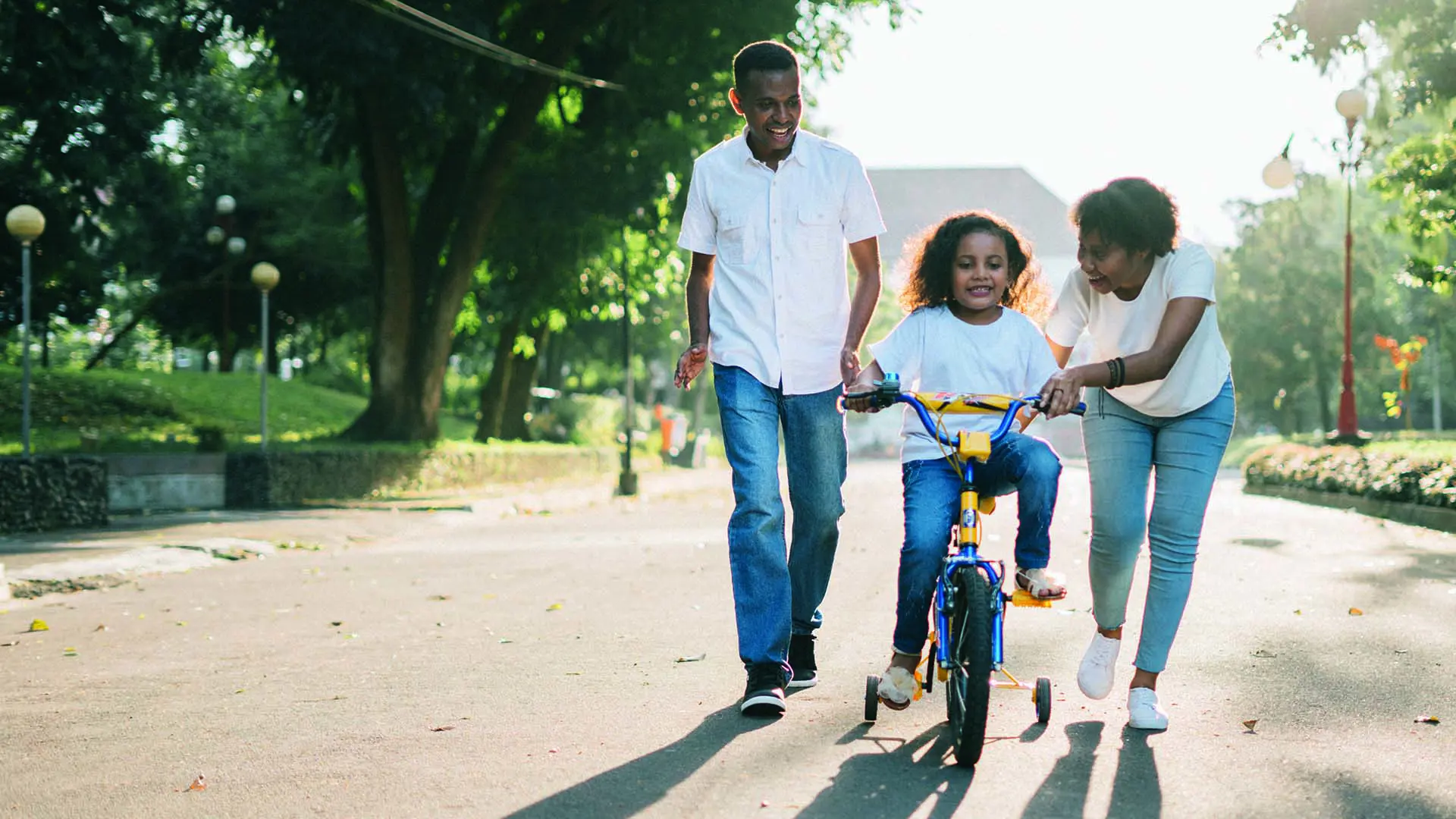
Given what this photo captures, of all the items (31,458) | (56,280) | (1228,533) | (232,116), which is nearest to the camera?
(31,458)

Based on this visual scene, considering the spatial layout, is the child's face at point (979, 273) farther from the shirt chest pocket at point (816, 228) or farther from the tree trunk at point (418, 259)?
the tree trunk at point (418, 259)

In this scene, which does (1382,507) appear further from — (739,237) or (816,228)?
(739,237)

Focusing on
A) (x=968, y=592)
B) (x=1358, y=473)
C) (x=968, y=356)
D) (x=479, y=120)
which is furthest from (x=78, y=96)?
(x=1358, y=473)

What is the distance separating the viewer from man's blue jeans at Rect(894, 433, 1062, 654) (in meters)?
4.60

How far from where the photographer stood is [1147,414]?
4.96 metres

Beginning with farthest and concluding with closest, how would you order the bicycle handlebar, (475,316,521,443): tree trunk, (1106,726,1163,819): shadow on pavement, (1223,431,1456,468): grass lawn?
1. (475,316,521,443): tree trunk
2. (1223,431,1456,468): grass lawn
3. the bicycle handlebar
4. (1106,726,1163,819): shadow on pavement

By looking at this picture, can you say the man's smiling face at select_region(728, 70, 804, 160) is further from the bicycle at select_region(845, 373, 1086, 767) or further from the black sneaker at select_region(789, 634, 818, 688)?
the black sneaker at select_region(789, 634, 818, 688)

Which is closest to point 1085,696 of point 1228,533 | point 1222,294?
point 1228,533

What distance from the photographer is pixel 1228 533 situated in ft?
48.0

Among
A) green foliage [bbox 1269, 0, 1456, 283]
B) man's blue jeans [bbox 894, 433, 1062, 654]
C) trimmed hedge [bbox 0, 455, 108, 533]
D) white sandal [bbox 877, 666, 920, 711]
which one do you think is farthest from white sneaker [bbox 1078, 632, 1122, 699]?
green foliage [bbox 1269, 0, 1456, 283]

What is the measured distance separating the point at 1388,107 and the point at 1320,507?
5.30 metres

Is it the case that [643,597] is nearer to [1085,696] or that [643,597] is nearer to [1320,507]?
[1085,696]

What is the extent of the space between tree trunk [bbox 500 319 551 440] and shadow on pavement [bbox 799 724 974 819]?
2920 cm

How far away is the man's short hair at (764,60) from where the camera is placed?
17.0 feet
